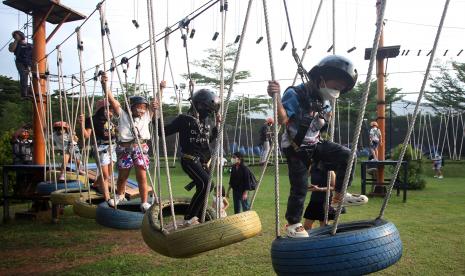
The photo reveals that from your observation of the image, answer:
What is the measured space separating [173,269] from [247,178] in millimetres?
3018

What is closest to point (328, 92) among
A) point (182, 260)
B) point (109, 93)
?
point (109, 93)

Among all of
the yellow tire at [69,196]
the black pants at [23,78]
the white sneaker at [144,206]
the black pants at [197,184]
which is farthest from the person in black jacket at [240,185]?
the black pants at [23,78]

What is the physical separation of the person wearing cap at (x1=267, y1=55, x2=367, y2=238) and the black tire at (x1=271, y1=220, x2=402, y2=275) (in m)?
0.68

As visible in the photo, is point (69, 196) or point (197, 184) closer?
point (197, 184)

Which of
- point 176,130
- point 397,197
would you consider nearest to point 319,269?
point 176,130

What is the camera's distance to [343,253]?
2.48 meters

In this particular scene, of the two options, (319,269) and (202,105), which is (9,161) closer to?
(202,105)

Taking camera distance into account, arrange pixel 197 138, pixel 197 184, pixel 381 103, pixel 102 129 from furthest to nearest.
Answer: pixel 381 103 < pixel 102 129 < pixel 197 138 < pixel 197 184

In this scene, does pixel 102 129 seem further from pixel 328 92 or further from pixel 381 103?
pixel 381 103

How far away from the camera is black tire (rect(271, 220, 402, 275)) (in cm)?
248

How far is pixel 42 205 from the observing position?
9766mm

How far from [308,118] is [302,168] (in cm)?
43

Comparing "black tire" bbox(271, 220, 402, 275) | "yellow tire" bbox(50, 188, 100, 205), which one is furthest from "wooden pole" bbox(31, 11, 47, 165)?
"black tire" bbox(271, 220, 402, 275)

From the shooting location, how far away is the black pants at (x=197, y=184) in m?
4.32
